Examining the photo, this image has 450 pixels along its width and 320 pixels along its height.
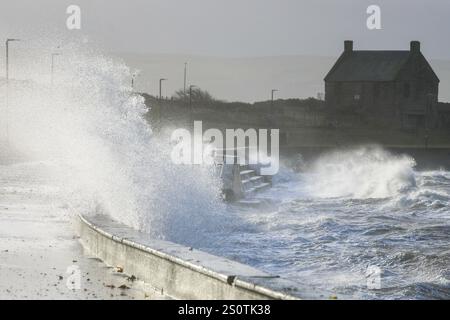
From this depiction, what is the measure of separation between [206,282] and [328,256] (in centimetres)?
582

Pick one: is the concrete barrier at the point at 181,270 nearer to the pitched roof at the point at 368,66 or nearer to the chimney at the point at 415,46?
the pitched roof at the point at 368,66

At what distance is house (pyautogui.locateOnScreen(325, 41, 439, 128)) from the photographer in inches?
3135

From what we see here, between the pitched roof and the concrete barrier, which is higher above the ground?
the pitched roof

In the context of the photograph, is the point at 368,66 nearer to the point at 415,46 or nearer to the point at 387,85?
the point at 387,85

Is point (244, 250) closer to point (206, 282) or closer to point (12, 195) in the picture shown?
point (206, 282)

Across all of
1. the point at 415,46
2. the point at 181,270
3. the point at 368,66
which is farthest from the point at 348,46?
the point at 181,270

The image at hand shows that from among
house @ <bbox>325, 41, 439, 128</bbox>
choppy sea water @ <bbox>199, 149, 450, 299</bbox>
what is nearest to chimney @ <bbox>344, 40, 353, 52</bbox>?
house @ <bbox>325, 41, 439, 128</bbox>

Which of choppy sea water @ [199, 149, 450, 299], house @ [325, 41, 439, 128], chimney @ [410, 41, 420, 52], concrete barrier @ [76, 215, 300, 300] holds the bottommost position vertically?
choppy sea water @ [199, 149, 450, 299]

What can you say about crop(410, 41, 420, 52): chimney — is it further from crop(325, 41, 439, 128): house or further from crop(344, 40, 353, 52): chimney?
crop(344, 40, 353, 52): chimney

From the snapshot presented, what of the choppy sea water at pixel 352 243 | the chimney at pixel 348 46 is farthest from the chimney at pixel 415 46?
the choppy sea water at pixel 352 243

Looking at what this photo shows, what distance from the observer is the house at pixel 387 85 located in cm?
7962

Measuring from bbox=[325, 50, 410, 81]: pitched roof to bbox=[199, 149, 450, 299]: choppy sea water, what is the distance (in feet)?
174

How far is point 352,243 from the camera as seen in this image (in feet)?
48.4

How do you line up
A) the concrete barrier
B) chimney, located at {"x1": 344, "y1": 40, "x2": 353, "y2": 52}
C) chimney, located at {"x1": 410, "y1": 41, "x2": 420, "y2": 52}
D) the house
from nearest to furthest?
the concrete barrier
the house
chimney, located at {"x1": 410, "y1": 41, "x2": 420, "y2": 52}
chimney, located at {"x1": 344, "y1": 40, "x2": 353, "y2": 52}
